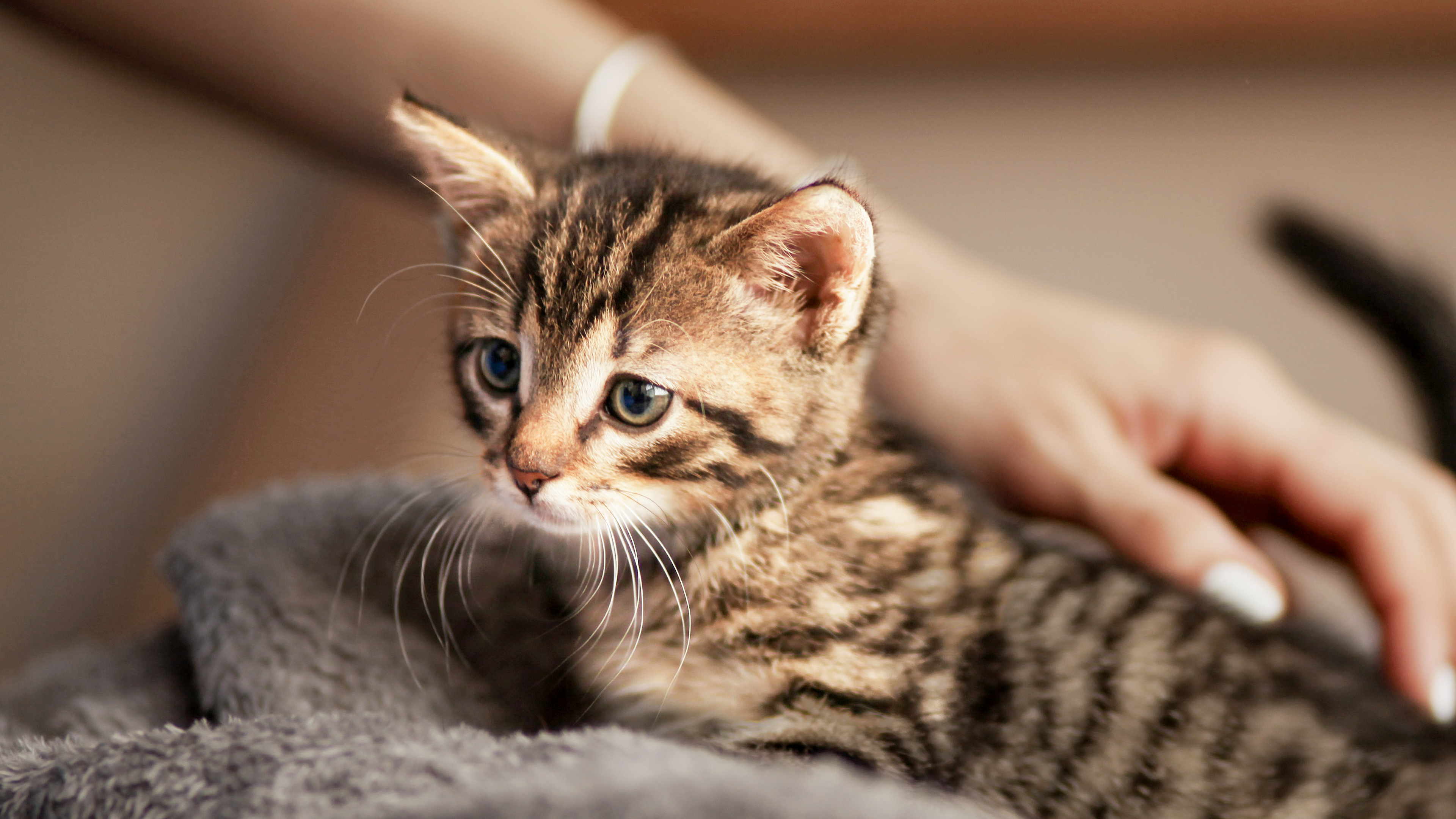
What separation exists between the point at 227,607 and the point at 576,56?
0.87 metres

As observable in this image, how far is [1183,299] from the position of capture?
6.27 ft

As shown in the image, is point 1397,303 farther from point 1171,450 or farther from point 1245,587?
point 1245,587

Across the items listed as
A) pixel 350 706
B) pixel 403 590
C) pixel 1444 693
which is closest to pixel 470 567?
pixel 403 590

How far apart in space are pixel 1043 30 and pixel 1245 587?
1319 mm

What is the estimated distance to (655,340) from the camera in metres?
0.79

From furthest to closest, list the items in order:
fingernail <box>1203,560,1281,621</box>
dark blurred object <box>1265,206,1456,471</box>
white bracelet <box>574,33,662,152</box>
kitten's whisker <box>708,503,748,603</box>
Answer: white bracelet <box>574,33,662,152</box> < dark blurred object <box>1265,206,1456,471</box> < fingernail <box>1203,560,1281,621</box> < kitten's whisker <box>708,503,748,603</box>

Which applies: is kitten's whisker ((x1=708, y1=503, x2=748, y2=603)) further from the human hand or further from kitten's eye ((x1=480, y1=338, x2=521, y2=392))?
the human hand

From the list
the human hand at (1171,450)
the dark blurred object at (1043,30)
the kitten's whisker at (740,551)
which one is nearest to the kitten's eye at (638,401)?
the kitten's whisker at (740,551)

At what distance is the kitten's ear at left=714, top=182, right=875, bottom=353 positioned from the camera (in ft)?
2.36

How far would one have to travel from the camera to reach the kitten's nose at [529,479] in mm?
779

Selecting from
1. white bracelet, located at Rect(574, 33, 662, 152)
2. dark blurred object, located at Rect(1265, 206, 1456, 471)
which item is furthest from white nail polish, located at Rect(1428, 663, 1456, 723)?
white bracelet, located at Rect(574, 33, 662, 152)

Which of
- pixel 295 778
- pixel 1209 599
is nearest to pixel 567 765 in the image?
pixel 295 778

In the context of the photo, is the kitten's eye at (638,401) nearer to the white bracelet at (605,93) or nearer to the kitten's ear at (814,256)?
the kitten's ear at (814,256)

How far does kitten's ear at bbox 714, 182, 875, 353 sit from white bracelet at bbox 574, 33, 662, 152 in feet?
1.85
